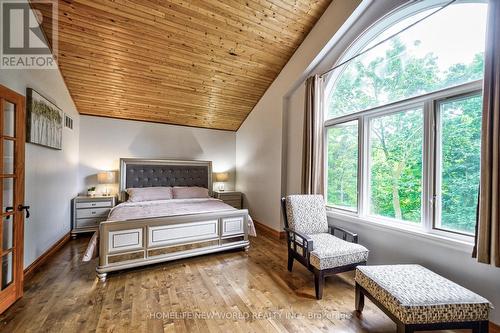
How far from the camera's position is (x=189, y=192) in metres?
4.52

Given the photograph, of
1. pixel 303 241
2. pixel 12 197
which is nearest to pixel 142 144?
pixel 12 197

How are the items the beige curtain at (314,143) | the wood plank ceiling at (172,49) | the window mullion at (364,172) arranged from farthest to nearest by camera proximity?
1. the beige curtain at (314,143)
2. the window mullion at (364,172)
3. the wood plank ceiling at (172,49)

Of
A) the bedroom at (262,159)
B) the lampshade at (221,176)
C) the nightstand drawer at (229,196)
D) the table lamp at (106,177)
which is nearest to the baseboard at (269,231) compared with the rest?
the bedroom at (262,159)

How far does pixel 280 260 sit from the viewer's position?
3002 millimetres

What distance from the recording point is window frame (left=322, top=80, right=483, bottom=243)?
1992 mm

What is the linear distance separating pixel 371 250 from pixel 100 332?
9.43 feet

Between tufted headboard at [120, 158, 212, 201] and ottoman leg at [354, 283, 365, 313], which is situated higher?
tufted headboard at [120, 158, 212, 201]

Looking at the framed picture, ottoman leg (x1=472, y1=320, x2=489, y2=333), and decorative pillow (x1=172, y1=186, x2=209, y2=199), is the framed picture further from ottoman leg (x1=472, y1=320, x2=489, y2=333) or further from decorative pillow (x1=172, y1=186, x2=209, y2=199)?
ottoman leg (x1=472, y1=320, x2=489, y2=333)

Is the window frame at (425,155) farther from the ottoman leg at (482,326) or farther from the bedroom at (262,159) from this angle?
the ottoman leg at (482,326)

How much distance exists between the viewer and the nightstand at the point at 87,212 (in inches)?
146

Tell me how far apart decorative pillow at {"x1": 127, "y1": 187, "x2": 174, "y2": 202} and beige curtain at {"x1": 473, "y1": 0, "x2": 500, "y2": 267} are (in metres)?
4.40

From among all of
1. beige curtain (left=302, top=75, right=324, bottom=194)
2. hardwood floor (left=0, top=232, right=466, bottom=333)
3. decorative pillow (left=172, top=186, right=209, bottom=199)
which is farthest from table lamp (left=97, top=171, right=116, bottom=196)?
beige curtain (left=302, top=75, right=324, bottom=194)

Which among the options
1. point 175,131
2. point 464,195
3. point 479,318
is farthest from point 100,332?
point 175,131

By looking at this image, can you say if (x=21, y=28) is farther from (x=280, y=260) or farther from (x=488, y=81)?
(x=488, y=81)
